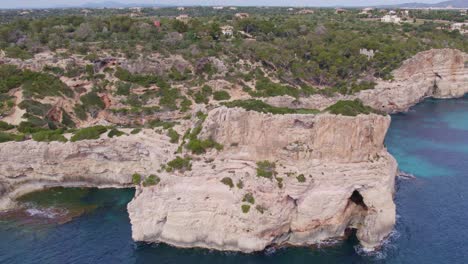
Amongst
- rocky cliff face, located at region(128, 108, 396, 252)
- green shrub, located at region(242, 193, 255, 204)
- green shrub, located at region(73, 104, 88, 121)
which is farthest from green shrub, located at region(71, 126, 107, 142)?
green shrub, located at region(242, 193, 255, 204)

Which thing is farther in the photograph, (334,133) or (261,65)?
(261,65)

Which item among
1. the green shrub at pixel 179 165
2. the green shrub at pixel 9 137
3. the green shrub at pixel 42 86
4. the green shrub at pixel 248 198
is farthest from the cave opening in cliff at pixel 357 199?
the green shrub at pixel 42 86

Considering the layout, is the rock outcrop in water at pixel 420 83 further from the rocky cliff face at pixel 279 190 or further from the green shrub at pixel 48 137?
the green shrub at pixel 48 137

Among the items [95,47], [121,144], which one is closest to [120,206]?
[121,144]

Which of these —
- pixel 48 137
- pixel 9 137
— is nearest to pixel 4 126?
pixel 9 137

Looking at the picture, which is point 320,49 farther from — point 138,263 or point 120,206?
point 138,263

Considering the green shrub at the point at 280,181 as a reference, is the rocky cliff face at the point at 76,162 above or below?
below
